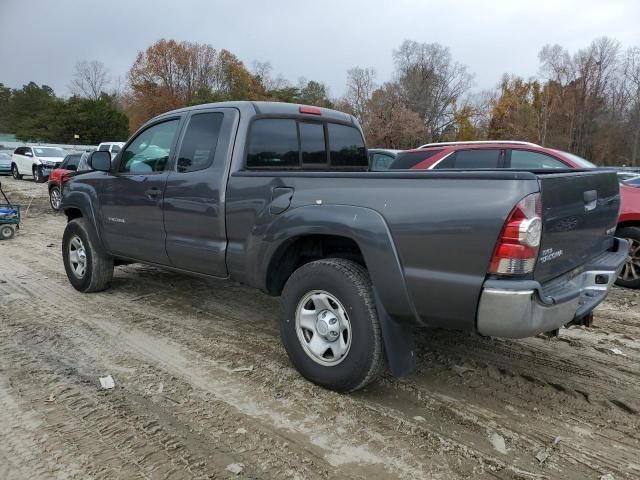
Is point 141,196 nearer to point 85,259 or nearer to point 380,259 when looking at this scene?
point 85,259

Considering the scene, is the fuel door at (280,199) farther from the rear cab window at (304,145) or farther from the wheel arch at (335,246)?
the rear cab window at (304,145)

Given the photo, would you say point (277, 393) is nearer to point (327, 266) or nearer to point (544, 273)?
point (327, 266)

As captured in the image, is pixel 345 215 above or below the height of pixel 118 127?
below

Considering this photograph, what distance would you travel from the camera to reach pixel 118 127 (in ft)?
195

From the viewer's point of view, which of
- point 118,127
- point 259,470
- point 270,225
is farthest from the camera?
point 118,127

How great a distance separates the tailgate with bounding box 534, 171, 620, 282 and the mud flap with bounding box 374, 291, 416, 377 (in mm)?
879

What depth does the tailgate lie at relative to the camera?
263cm

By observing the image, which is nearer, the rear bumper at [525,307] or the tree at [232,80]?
the rear bumper at [525,307]

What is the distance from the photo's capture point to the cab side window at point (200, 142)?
405 cm

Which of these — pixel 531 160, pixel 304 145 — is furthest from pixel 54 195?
pixel 531 160

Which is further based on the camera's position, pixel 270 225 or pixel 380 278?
pixel 270 225

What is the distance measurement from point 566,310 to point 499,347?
1465 millimetres

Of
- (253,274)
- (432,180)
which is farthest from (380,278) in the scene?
(253,274)

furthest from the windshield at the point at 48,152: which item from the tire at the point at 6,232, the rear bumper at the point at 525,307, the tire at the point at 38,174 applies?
the rear bumper at the point at 525,307
